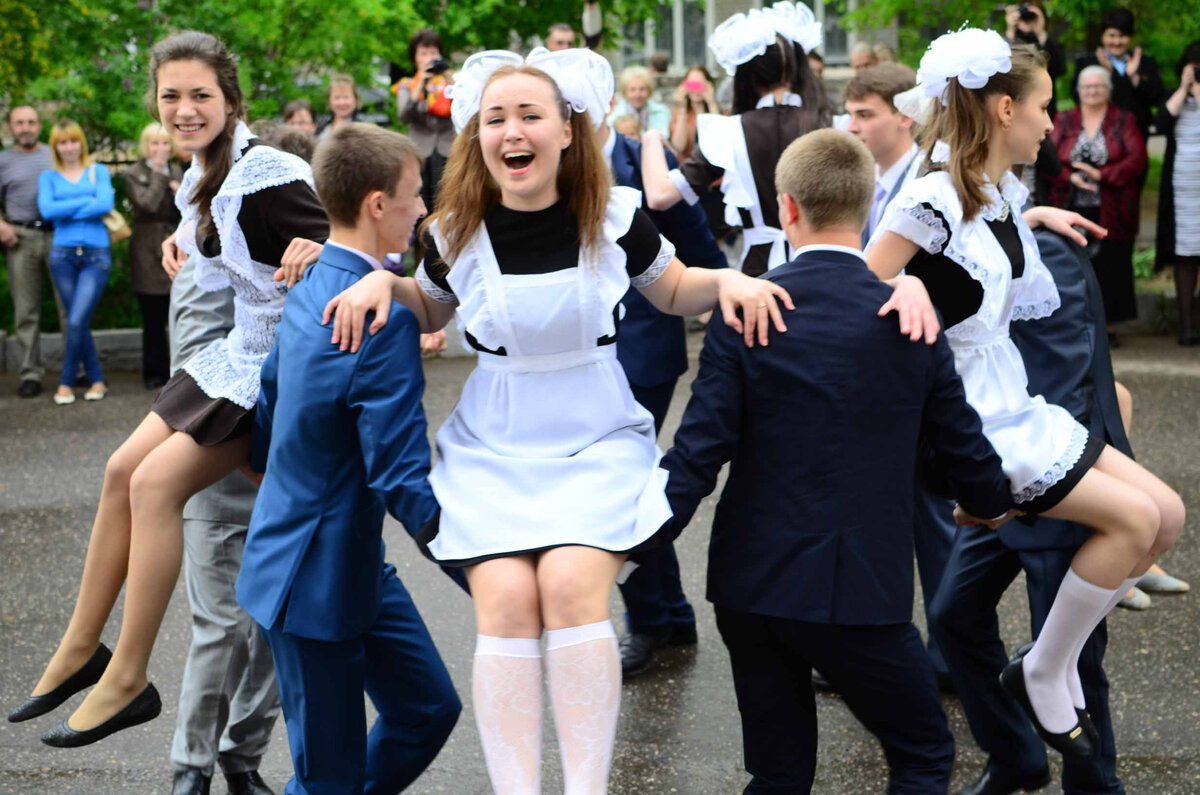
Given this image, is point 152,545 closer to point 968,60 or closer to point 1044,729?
point 1044,729

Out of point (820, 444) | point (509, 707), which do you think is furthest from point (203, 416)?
point (820, 444)

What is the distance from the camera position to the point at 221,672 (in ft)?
12.5

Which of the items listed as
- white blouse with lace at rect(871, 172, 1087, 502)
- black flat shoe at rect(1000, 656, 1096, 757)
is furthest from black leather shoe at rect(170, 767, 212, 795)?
white blouse with lace at rect(871, 172, 1087, 502)

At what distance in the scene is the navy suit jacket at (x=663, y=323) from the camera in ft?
15.8

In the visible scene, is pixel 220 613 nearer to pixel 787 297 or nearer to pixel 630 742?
pixel 630 742

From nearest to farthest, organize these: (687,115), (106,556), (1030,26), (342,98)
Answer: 1. (106,556)
2. (1030,26)
3. (342,98)
4. (687,115)

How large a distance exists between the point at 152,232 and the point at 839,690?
Result: 8.16m

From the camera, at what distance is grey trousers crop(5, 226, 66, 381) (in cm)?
1016

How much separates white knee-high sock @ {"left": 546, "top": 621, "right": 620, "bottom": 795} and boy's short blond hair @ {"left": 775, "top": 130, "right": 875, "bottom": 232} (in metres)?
1.02

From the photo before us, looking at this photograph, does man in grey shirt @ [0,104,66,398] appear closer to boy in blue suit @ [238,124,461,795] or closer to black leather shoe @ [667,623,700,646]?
black leather shoe @ [667,623,700,646]

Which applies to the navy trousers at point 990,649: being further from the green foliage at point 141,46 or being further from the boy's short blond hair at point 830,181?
the green foliage at point 141,46

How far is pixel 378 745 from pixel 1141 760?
2.21m

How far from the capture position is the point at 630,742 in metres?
4.41

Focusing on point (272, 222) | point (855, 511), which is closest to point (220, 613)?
point (272, 222)
